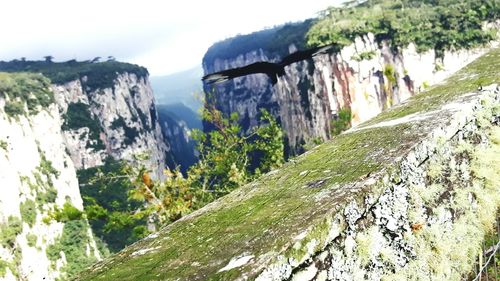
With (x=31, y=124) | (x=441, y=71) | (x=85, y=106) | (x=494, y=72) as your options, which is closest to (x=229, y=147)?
(x=494, y=72)

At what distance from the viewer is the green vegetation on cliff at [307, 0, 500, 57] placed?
85875 mm

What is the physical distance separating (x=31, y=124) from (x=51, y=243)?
3212 cm

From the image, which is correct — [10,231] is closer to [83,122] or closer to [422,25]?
[83,122]

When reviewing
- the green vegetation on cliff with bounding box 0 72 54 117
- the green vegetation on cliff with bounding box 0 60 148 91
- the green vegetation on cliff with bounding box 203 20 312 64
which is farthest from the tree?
the green vegetation on cliff with bounding box 0 60 148 91

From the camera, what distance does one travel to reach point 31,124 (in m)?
114

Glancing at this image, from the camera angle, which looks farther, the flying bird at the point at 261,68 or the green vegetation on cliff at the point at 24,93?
the green vegetation on cliff at the point at 24,93

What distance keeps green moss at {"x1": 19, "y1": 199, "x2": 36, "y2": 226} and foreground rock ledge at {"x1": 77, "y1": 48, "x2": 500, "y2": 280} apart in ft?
348

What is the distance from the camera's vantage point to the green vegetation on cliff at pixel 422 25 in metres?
85.9

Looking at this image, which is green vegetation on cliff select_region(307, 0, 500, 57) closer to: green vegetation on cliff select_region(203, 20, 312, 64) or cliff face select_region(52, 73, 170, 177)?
green vegetation on cliff select_region(203, 20, 312, 64)

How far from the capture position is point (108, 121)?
465 ft

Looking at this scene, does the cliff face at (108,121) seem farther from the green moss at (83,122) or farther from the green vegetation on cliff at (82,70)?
the green vegetation on cliff at (82,70)

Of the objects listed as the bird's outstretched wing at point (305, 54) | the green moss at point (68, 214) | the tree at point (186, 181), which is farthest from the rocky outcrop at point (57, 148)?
the bird's outstretched wing at point (305, 54)

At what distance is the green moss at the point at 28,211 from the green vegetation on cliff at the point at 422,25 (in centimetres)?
7092

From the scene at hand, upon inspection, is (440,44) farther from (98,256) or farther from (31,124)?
(31,124)
